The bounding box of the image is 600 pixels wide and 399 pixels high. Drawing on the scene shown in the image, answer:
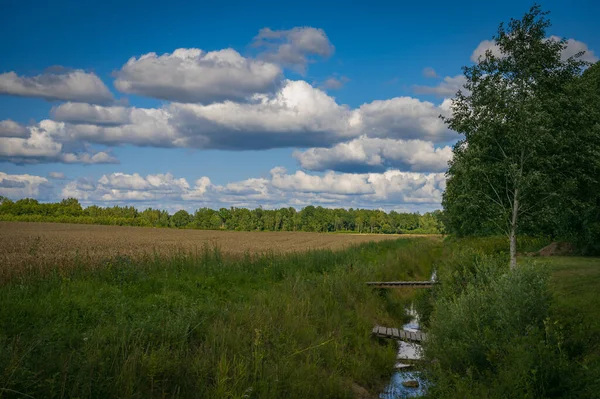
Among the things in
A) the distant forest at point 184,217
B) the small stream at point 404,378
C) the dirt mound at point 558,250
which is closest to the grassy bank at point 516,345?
the small stream at point 404,378

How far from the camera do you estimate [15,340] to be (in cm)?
784

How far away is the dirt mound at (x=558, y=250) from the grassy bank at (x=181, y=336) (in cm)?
2183

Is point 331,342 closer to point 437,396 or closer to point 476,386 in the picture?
point 437,396

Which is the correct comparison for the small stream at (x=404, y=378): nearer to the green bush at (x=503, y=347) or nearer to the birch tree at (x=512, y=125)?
the green bush at (x=503, y=347)

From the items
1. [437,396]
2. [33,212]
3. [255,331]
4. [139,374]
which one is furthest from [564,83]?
[33,212]

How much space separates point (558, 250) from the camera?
3309cm

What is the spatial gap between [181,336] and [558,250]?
32217mm

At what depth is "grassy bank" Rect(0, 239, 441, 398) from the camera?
7121 millimetres

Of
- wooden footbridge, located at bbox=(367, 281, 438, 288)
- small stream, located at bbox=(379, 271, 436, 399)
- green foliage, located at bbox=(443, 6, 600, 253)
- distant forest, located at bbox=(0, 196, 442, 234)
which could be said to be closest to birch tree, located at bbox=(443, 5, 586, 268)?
green foliage, located at bbox=(443, 6, 600, 253)

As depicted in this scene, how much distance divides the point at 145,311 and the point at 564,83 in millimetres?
24245

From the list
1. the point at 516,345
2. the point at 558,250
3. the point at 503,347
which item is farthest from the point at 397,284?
the point at 558,250

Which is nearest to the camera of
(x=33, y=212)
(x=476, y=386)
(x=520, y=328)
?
(x=476, y=386)

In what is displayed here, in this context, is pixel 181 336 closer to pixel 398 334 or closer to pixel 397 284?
pixel 398 334

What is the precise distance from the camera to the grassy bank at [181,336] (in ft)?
23.4
